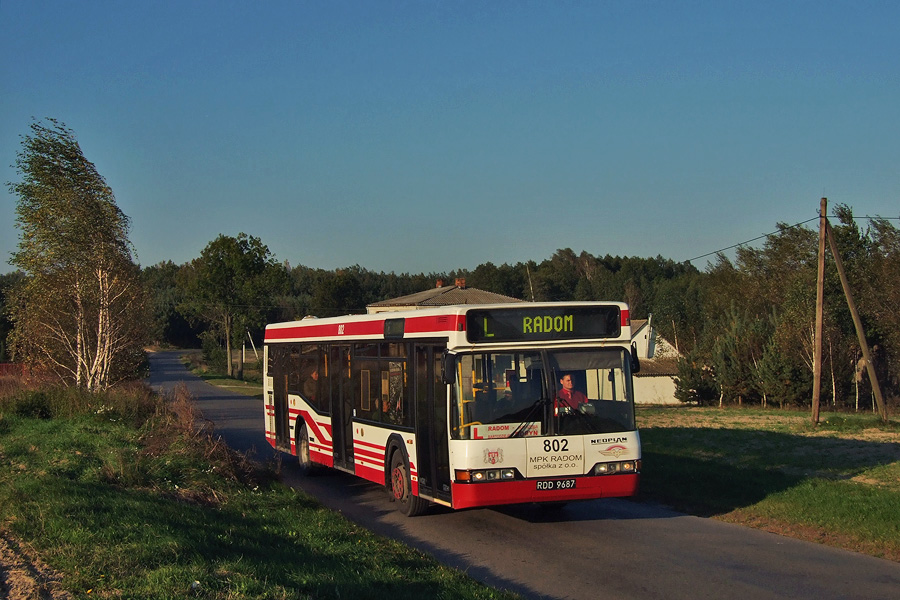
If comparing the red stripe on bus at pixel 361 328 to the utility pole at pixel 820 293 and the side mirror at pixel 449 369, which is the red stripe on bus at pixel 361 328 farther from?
the utility pole at pixel 820 293

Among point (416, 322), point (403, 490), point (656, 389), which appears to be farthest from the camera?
point (656, 389)

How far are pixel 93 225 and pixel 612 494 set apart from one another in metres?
17.5

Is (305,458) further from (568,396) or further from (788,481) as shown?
(788,481)

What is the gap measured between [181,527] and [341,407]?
5.87 m

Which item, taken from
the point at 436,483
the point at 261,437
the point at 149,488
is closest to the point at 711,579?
the point at 436,483

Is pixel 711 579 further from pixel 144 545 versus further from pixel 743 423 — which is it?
pixel 743 423

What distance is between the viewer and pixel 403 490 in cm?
1191

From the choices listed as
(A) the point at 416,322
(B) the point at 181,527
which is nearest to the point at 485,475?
(A) the point at 416,322

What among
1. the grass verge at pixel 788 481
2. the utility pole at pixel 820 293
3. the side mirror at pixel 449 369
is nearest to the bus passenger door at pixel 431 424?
the side mirror at pixel 449 369

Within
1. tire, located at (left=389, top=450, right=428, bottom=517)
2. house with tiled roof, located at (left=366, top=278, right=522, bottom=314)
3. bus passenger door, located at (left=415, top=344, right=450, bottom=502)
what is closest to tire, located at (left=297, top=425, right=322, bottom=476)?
tire, located at (left=389, top=450, right=428, bottom=517)

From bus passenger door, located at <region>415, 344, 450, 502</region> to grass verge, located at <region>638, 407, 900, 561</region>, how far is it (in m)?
3.85

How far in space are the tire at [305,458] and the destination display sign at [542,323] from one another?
6.58m

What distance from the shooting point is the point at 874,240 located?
184 ft

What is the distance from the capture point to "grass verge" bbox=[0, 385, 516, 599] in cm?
648
